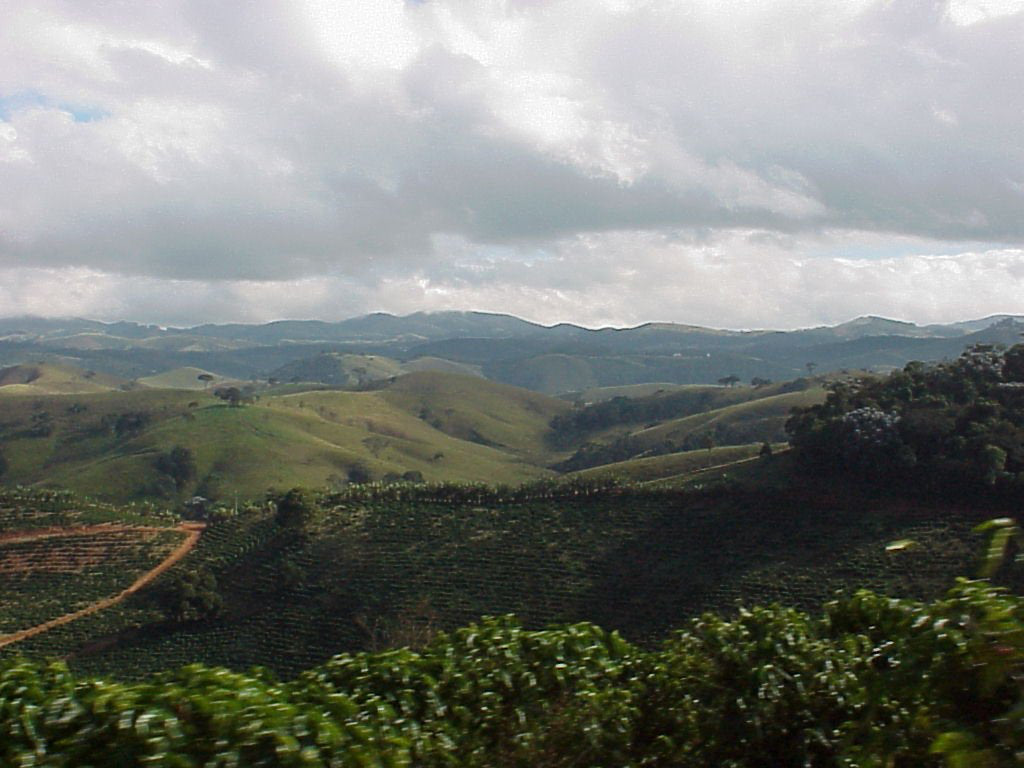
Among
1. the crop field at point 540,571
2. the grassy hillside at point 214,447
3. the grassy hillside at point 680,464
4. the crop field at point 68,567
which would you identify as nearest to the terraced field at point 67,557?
the crop field at point 68,567

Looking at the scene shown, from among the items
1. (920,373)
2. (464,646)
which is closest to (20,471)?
(920,373)

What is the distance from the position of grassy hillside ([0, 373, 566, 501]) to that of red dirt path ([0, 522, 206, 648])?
4734cm

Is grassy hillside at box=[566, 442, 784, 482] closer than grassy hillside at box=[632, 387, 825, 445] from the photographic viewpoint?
Yes

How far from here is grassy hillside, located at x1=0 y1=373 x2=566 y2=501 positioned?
417 ft

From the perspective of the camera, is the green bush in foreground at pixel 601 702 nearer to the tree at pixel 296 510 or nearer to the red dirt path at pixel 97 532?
the red dirt path at pixel 97 532

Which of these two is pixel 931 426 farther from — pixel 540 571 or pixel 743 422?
pixel 743 422

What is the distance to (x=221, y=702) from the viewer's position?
Result: 451 centimetres

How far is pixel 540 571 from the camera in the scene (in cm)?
5172

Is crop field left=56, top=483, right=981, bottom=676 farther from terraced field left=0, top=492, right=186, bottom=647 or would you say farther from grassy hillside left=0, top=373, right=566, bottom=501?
Result: grassy hillside left=0, top=373, right=566, bottom=501

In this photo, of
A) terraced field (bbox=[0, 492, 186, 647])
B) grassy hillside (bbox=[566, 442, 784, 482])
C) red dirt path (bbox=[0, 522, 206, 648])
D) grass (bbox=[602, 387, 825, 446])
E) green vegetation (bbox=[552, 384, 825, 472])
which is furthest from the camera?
grass (bbox=[602, 387, 825, 446])

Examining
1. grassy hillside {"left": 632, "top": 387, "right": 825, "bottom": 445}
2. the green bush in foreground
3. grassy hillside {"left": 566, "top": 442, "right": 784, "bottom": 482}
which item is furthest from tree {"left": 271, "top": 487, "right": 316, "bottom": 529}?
grassy hillside {"left": 632, "top": 387, "right": 825, "bottom": 445}

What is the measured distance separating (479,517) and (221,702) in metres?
58.6

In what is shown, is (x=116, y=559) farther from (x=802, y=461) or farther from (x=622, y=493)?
(x=802, y=461)

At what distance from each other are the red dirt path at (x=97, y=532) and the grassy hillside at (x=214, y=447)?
155ft
